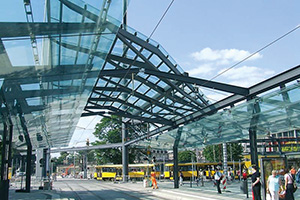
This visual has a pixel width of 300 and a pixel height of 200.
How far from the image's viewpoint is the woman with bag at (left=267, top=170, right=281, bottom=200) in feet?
34.8

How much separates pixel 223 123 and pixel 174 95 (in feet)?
22.1

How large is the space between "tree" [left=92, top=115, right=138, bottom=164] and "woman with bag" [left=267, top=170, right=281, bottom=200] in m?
48.3

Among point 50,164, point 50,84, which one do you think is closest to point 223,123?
point 50,84

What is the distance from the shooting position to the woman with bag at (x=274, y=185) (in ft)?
34.8

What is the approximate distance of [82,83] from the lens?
11375mm

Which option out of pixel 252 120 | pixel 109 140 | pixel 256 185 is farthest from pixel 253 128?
pixel 109 140

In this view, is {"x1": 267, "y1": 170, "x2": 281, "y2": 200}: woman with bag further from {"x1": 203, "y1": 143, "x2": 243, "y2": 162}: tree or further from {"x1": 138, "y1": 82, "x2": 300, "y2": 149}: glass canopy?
{"x1": 203, "y1": 143, "x2": 243, "y2": 162}: tree

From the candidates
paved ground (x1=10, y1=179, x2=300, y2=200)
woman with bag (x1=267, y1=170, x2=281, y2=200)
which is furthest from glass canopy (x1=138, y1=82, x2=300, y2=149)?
paved ground (x1=10, y1=179, x2=300, y2=200)

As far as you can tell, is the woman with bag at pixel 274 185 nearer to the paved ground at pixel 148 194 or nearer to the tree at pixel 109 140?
the paved ground at pixel 148 194

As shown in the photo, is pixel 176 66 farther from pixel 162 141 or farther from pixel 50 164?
pixel 50 164

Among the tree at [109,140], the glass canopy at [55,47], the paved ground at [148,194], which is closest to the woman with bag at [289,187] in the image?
the paved ground at [148,194]

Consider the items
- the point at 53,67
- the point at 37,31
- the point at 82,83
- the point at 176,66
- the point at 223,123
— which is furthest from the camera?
the point at 176,66

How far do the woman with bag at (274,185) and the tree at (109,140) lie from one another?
158ft

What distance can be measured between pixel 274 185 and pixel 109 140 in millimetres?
50872
